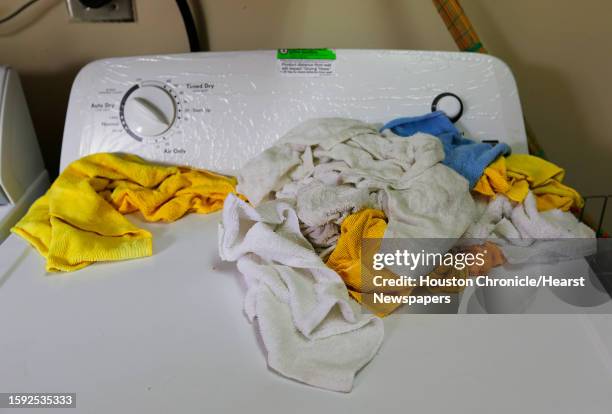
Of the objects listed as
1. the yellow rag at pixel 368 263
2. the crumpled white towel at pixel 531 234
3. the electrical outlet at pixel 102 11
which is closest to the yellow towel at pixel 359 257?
the yellow rag at pixel 368 263

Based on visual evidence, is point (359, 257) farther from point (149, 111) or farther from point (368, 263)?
point (149, 111)

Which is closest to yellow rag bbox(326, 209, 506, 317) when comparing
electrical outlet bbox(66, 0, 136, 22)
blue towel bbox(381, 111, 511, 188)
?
blue towel bbox(381, 111, 511, 188)

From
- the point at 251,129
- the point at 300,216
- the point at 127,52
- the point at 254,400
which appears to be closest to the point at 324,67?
the point at 251,129

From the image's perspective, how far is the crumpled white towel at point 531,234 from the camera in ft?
2.05

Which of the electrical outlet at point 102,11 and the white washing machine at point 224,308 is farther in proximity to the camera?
the electrical outlet at point 102,11

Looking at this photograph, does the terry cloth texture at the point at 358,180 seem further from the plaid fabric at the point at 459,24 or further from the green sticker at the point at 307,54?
the plaid fabric at the point at 459,24

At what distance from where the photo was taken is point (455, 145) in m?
0.75

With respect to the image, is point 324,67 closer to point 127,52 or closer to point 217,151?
point 217,151

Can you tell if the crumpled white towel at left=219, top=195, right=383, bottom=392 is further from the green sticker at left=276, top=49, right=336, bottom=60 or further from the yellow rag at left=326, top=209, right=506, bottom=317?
the green sticker at left=276, top=49, right=336, bottom=60

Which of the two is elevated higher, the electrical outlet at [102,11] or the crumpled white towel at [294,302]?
the electrical outlet at [102,11]

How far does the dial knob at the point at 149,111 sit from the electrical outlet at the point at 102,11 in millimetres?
268

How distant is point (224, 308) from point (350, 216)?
0.57 feet

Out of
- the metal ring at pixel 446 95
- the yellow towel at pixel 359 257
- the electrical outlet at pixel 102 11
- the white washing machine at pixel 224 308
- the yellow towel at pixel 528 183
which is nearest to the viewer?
the white washing machine at pixel 224 308

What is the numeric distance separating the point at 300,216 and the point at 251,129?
0.25 metres
